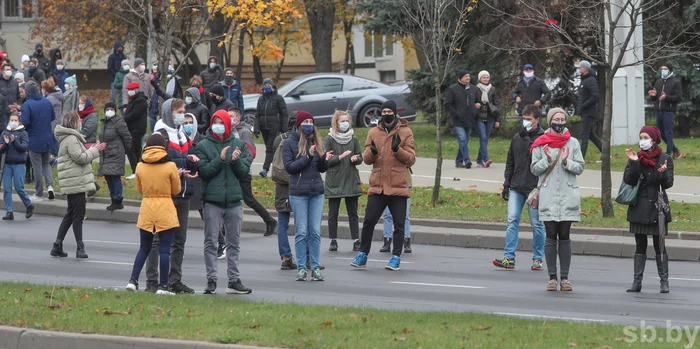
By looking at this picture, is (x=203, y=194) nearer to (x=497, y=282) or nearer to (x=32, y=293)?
(x=32, y=293)

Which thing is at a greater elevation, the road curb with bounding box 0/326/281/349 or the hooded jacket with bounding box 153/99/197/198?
the hooded jacket with bounding box 153/99/197/198

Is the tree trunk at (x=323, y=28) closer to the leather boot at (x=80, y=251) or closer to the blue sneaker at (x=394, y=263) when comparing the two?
the leather boot at (x=80, y=251)

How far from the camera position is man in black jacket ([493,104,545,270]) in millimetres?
14836

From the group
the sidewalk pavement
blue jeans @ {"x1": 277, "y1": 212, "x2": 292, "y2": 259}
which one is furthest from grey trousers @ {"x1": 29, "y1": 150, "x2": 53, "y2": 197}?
blue jeans @ {"x1": 277, "y1": 212, "x2": 292, "y2": 259}

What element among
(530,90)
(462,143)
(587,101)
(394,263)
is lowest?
(394,263)

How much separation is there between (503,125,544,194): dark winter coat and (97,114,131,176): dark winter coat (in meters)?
6.92

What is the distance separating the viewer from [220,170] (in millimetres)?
12547

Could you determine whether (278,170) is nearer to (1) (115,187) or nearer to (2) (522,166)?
(2) (522,166)

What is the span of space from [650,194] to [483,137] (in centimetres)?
1136

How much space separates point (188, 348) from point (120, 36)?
34765 mm

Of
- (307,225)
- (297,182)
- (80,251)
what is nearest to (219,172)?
(297,182)

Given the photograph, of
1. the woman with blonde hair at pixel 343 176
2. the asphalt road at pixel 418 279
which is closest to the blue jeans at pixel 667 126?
the asphalt road at pixel 418 279

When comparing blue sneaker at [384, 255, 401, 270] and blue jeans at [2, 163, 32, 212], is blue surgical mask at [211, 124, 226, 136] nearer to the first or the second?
A: blue sneaker at [384, 255, 401, 270]

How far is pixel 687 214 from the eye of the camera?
61.4 ft
